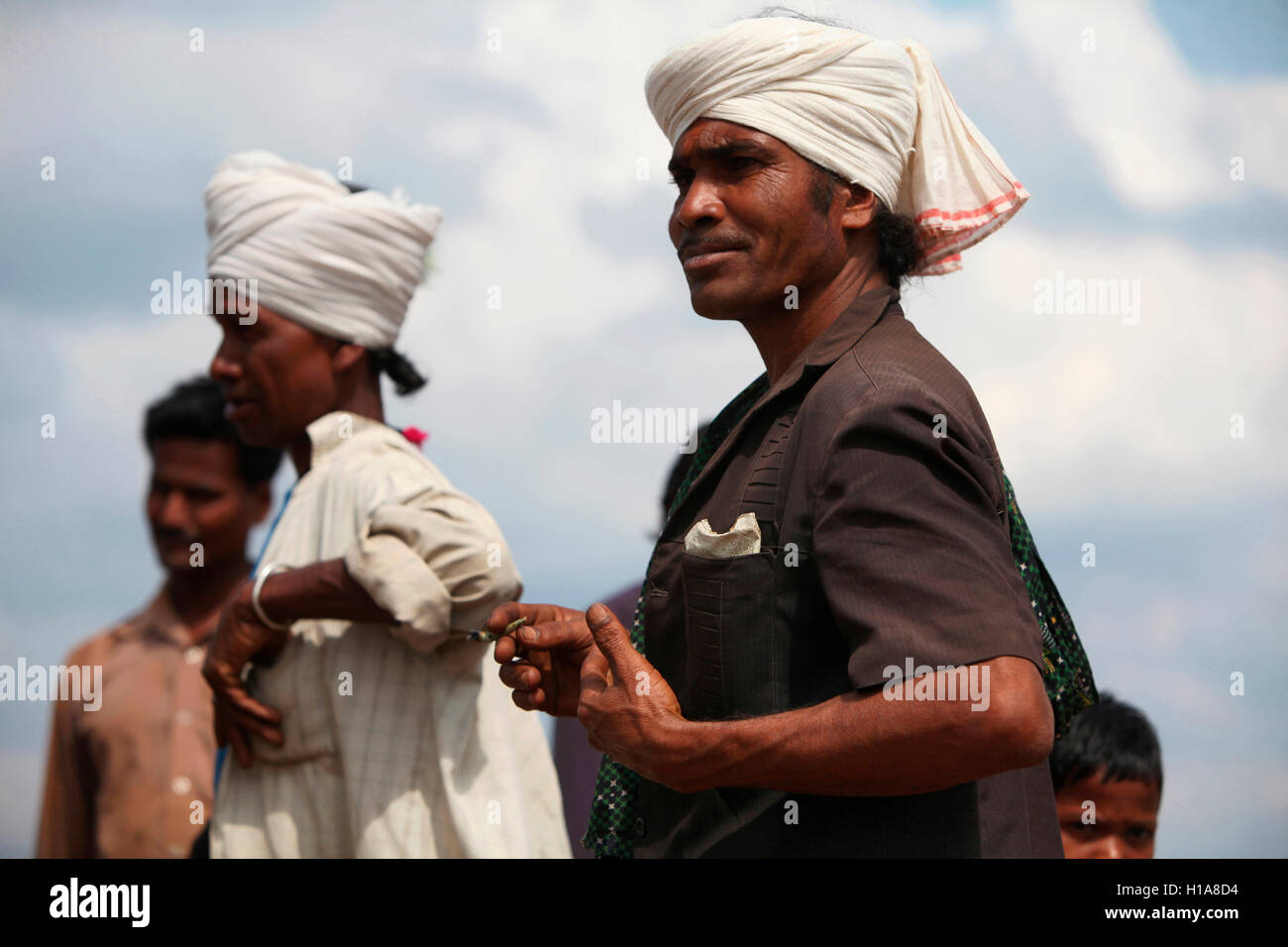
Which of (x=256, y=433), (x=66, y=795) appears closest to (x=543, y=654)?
(x=256, y=433)

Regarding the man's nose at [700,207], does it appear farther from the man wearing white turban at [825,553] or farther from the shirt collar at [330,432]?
the shirt collar at [330,432]

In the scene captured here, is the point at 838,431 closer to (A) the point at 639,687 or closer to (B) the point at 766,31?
(A) the point at 639,687

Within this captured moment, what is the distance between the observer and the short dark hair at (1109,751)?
4.64m

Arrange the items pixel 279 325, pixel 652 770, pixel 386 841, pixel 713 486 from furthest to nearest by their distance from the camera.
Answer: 1. pixel 279 325
2. pixel 386 841
3. pixel 713 486
4. pixel 652 770

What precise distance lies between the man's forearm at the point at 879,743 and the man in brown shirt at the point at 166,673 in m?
3.46

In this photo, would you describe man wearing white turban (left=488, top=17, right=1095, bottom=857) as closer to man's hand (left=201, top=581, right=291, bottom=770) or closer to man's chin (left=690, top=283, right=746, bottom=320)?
man's chin (left=690, top=283, right=746, bottom=320)

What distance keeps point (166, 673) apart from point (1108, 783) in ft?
11.6

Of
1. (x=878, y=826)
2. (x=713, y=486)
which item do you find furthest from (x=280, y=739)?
(x=878, y=826)

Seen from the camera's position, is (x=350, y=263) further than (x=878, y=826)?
Yes

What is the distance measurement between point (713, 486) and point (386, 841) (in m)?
1.71

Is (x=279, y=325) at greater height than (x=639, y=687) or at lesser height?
greater

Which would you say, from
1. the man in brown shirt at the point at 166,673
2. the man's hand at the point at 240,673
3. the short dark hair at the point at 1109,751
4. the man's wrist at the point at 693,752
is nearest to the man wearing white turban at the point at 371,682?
the man's hand at the point at 240,673

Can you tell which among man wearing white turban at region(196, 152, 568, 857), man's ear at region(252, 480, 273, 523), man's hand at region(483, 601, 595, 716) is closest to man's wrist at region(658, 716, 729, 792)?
man's hand at region(483, 601, 595, 716)

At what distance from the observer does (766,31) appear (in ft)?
8.30
